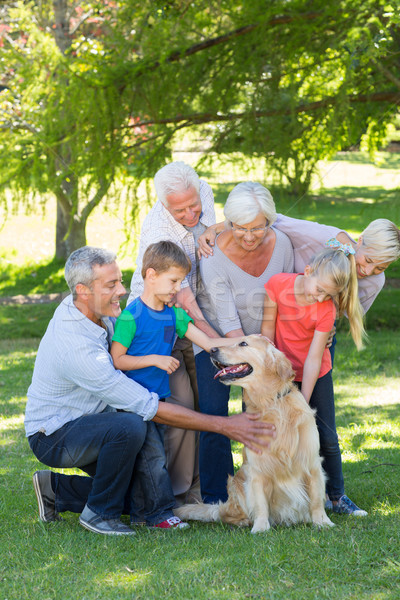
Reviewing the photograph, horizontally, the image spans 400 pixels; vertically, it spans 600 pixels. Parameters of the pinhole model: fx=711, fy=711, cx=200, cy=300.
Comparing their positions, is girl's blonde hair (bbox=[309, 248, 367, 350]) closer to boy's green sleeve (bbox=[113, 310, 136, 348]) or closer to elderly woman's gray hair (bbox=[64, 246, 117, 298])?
boy's green sleeve (bbox=[113, 310, 136, 348])

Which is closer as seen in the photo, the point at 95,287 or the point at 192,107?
the point at 95,287

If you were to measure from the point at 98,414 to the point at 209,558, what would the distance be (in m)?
1.03

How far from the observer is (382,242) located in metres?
3.97

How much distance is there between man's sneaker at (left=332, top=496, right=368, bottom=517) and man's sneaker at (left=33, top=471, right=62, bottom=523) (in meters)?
1.71

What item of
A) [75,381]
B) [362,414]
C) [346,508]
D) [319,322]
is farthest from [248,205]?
[362,414]

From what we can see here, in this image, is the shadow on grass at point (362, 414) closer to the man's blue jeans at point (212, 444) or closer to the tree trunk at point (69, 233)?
the man's blue jeans at point (212, 444)

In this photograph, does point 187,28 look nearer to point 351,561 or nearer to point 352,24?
point 352,24

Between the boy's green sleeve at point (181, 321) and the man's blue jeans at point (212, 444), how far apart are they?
0.19 metres

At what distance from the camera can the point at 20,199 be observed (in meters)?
9.47

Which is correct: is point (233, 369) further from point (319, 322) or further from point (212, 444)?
point (212, 444)

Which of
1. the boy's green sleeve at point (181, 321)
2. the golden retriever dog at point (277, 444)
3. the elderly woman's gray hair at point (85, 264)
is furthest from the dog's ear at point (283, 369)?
the elderly woman's gray hair at point (85, 264)

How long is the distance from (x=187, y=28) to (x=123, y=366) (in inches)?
247

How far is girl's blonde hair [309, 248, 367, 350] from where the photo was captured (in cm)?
388

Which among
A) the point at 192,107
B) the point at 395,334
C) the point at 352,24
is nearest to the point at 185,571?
the point at 352,24
